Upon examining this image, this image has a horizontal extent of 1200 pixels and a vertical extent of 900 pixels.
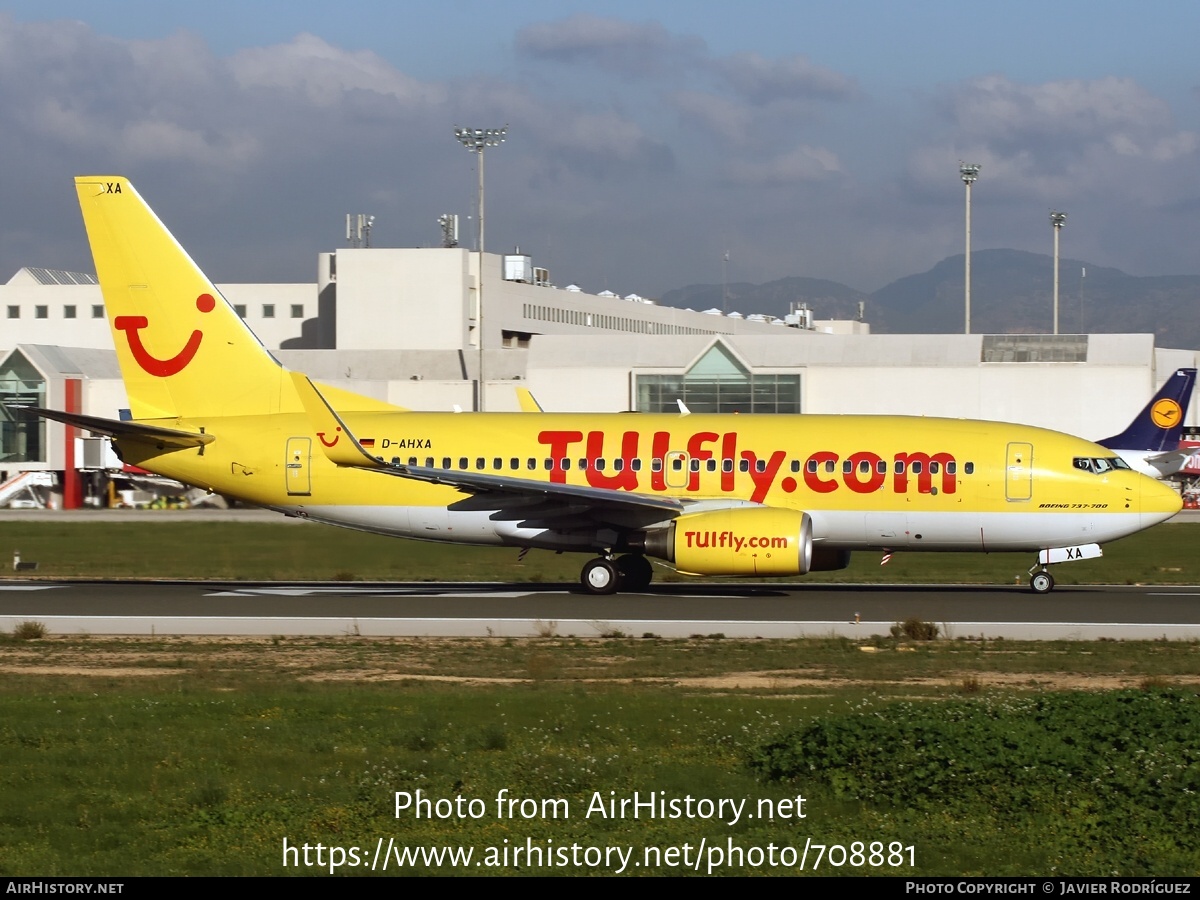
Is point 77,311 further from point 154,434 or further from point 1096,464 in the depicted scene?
point 1096,464

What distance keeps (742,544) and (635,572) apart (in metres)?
4.30

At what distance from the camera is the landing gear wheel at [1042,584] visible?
102 ft

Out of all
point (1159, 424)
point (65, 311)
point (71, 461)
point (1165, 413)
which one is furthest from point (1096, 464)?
point (65, 311)

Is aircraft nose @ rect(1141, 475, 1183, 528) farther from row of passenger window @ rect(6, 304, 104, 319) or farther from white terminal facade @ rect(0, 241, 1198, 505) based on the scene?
row of passenger window @ rect(6, 304, 104, 319)

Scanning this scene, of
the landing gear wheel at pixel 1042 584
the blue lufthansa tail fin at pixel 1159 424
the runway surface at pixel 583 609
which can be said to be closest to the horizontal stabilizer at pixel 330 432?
the runway surface at pixel 583 609

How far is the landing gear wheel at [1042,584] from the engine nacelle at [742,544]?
5.53 metres

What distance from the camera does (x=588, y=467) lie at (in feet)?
105

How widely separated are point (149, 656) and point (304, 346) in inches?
3772

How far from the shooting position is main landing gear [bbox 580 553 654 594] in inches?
1217

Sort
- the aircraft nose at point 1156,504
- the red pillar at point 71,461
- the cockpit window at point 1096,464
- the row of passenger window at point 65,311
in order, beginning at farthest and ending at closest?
1. the row of passenger window at point 65,311
2. the red pillar at point 71,461
3. the cockpit window at point 1096,464
4. the aircraft nose at point 1156,504

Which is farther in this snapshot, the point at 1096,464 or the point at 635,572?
the point at 635,572

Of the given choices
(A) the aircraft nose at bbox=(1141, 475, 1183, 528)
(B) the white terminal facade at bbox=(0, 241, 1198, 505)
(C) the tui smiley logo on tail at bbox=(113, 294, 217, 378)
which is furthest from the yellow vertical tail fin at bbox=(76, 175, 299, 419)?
(B) the white terminal facade at bbox=(0, 241, 1198, 505)

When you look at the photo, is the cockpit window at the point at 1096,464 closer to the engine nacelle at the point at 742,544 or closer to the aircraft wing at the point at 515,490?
the engine nacelle at the point at 742,544

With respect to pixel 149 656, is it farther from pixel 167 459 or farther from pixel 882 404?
pixel 882 404
